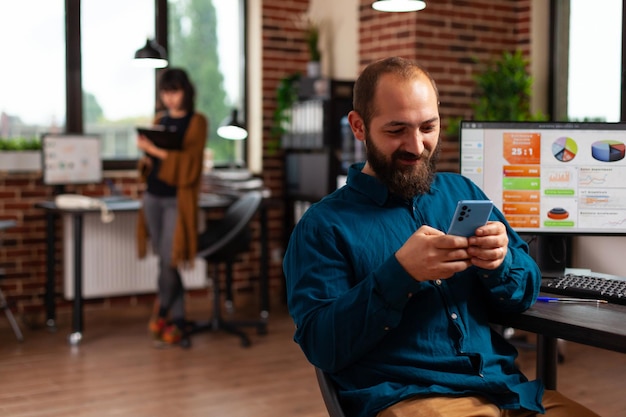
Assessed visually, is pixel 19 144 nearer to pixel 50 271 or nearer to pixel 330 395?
pixel 50 271

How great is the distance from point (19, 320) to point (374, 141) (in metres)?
4.23

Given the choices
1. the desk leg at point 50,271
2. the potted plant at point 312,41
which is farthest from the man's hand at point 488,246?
the potted plant at point 312,41

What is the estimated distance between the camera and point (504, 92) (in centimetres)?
522

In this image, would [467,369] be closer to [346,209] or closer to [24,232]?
[346,209]

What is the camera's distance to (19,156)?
5.36m

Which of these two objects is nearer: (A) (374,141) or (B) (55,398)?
(A) (374,141)

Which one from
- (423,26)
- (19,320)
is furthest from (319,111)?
(19,320)

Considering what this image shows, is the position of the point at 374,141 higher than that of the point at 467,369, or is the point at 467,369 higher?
the point at 374,141

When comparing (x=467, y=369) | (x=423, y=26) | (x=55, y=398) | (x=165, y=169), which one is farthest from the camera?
(x=423, y=26)

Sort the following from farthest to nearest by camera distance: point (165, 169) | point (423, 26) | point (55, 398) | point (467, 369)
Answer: point (423, 26) < point (165, 169) < point (55, 398) < point (467, 369)

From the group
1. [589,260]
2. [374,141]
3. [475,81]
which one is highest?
[475,81]

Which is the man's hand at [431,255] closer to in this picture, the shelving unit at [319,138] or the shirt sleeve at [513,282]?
the shirt sleeve at [513,282]

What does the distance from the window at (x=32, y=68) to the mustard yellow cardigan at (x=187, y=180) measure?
1130mm

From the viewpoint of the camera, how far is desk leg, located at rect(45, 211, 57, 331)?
16.9 ft
